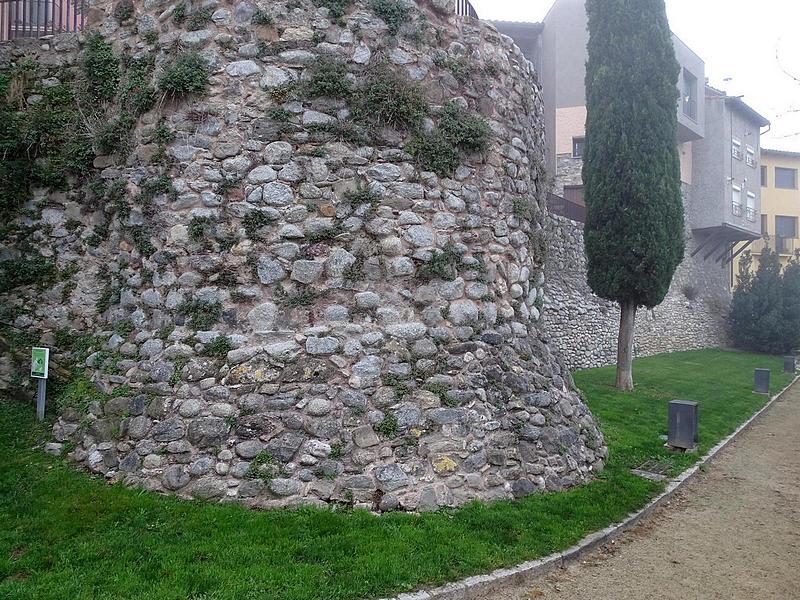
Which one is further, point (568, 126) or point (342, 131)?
point (568, 126)

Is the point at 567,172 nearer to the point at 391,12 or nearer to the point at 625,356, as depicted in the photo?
the point at 625,356

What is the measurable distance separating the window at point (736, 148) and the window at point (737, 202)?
1489 millimetres

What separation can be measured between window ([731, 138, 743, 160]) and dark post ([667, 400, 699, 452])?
23944 millimetres

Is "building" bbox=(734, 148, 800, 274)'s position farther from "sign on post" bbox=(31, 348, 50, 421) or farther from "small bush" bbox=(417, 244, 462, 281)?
"sign on post" bbox=(31, 348, 50, 421)

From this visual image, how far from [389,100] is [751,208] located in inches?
1179

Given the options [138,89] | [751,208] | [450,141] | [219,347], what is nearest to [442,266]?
[450,141]

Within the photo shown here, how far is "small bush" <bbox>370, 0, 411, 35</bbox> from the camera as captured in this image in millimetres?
5438

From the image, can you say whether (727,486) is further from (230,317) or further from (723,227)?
(723,227)

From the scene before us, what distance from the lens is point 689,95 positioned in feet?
83.4

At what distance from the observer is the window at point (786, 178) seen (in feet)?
131

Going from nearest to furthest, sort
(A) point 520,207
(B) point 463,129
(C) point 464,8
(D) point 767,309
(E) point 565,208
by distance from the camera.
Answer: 1. (B) point 463,129
2. (A) point 520,207
3. (C) point 464,8
4. (E) point 565,208
5. (D) point 767,309

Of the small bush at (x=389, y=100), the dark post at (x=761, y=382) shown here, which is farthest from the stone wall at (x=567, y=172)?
the small bush at (x=389, y=100)

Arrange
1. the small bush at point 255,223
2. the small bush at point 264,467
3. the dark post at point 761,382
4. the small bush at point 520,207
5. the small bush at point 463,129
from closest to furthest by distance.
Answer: the small bush at point 264,467 → the small bush at point 255,223 → the small bush at point 463,129 → the small bush at point 520,207 → the dark post at point 761,382

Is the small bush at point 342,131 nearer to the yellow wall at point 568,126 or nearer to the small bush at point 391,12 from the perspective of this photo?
the small bush at point 391,12
